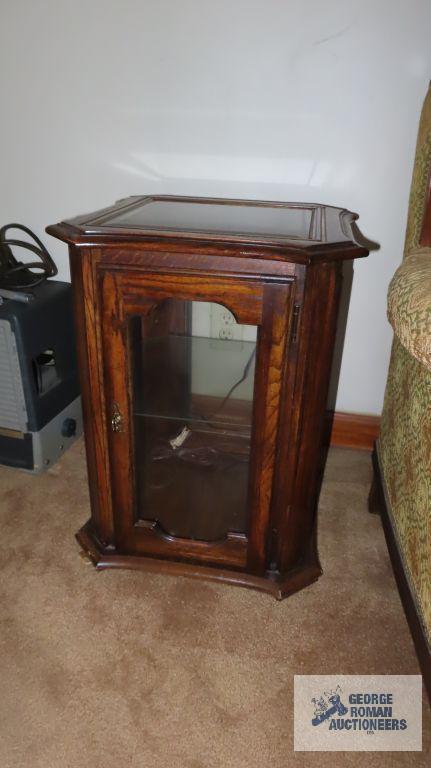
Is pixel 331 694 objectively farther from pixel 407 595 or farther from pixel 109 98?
pixel 109 98

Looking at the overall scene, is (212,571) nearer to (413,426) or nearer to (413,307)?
(413,426)

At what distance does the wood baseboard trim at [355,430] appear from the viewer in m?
1.41

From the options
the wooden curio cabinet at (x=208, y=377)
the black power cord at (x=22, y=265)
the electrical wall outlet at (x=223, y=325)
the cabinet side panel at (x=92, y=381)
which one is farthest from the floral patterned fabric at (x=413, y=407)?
the black power cord at (x=22, y=265)

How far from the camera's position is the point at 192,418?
0.98 meters

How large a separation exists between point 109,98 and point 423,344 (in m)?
0.96

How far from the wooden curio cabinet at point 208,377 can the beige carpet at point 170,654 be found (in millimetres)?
56

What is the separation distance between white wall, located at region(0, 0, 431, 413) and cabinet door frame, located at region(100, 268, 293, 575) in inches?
21.1

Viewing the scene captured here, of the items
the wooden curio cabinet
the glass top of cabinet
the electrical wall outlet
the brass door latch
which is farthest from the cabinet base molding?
the glass top of cabinet

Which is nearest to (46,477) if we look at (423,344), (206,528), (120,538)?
(120,538)

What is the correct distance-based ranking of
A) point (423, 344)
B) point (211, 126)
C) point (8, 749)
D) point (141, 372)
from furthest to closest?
point (211, 126) < point (141, 372) < point (8, 749) < point (423, 344)

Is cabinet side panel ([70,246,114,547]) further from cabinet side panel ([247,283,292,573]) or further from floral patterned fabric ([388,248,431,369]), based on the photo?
floral patterned fabric ([388,248,431,369])

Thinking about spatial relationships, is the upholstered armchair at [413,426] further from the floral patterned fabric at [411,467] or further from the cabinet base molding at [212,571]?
the cabinet base molding at [212,571]

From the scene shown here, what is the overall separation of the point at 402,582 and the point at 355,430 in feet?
1.98

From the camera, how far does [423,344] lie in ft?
1.97
